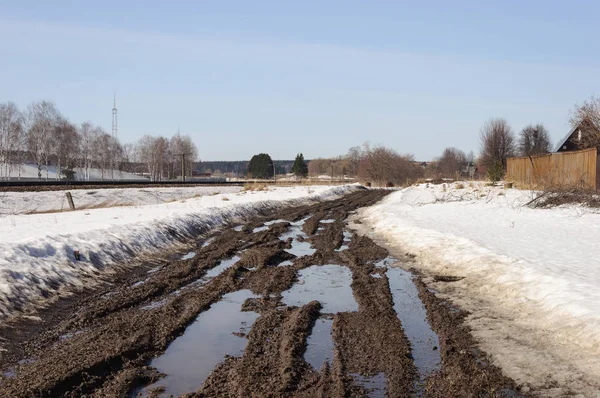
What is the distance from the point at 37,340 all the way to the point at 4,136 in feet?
261

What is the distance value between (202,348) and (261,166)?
474 ft

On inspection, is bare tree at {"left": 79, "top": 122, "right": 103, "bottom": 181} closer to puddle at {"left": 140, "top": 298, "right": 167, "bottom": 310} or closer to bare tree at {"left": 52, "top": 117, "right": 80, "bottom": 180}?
bare tree at {"left": 52, "top": 117, "right": 80, "bottom": 180}

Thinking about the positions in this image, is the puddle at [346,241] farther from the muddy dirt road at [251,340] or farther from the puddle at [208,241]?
the puddle at [208,241]

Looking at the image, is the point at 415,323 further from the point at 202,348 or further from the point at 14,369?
the point at 14,369

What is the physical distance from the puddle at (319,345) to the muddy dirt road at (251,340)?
2 cm

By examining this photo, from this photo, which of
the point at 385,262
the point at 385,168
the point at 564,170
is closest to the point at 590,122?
the point at 564,170

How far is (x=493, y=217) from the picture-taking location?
21.3 m

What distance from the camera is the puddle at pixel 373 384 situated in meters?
4.92

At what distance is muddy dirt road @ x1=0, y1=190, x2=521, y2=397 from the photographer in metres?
5.06

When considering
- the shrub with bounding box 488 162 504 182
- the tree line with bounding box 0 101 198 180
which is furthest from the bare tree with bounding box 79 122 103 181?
the shrub with bounding box 488 162 504 182

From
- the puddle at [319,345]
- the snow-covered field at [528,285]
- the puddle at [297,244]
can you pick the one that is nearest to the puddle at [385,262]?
the snow-covered field at [528,285]

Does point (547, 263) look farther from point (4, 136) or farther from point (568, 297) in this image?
point (4, 136)

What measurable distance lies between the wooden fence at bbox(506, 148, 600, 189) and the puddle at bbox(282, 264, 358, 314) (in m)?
16.9

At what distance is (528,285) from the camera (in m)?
8.91
